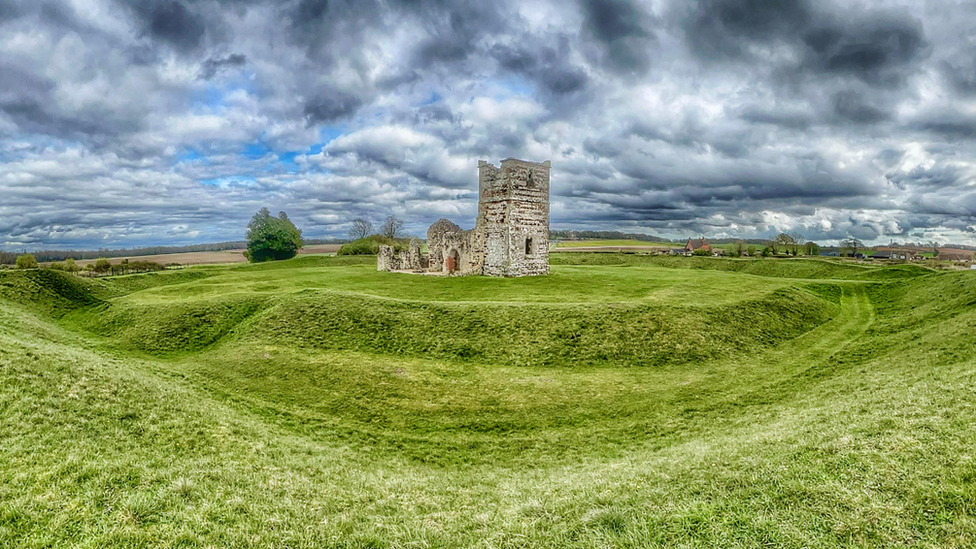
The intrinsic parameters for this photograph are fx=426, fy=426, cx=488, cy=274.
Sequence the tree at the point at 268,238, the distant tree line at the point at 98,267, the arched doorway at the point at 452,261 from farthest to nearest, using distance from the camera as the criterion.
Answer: the tree at the point at 268,238 < the arched doorway at the point at 452,261 < the distant tree line at the point at 98,267

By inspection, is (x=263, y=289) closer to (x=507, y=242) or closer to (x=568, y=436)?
(x=507, y=242)

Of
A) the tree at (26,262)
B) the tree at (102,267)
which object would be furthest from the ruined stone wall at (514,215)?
the tree at (102,267)

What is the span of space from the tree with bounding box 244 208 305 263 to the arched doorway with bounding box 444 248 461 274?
4226 cm

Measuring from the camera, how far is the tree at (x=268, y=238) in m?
71.4

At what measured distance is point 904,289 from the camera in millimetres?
30812

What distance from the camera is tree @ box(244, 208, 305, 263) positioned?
71.4m

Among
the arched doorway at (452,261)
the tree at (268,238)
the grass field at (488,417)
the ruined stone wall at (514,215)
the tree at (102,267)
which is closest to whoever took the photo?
the grass field at (488,417)

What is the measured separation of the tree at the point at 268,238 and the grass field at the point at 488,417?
4326 centimetres

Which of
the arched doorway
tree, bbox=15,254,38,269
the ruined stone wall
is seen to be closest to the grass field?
the ruined stone wall

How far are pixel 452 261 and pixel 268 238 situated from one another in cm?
4368

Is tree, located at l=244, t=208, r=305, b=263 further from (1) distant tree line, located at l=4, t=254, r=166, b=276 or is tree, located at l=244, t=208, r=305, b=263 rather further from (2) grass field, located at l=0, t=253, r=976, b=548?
(2) grass field, located at l=0, t=253, r=976, b=548

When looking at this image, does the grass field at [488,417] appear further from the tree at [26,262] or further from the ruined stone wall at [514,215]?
the tree at [26,262]

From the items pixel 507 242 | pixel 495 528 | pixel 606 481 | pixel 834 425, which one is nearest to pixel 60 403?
pixel 495 528

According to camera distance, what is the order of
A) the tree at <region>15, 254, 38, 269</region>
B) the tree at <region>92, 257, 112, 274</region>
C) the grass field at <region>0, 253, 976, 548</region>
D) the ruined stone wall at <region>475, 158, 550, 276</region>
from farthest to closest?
the tree at <region>92, 257, 112, 274</region> → the tree at <region>15, 254, 38, 269</region> → the ruined stone wall at <region>475, 158, 550, 276</region> → the grass field at <region>0, 253, 976, 548</region>
